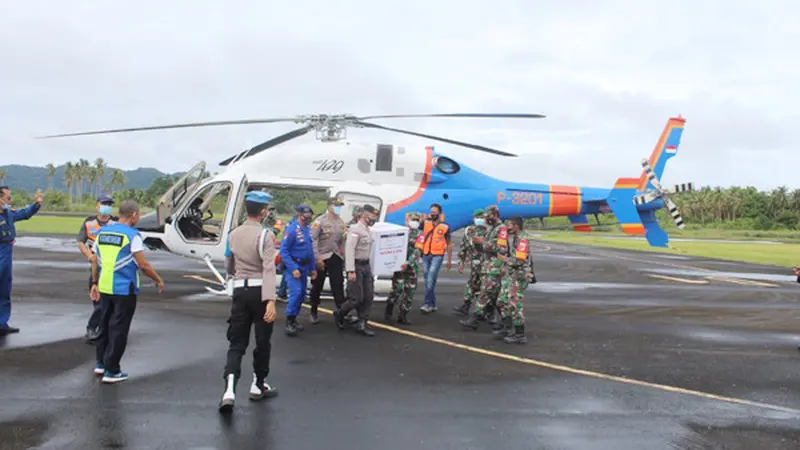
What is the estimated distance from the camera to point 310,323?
859 cm

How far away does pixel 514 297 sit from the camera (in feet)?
25.5

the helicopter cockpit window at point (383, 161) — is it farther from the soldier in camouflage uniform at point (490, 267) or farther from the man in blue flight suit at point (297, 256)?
the man in blue flight suit at point (297, 256)

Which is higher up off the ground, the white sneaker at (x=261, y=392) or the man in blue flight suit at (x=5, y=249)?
the man in blue flight suit at (x=5, y=249)

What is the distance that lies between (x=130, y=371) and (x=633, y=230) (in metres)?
11.9

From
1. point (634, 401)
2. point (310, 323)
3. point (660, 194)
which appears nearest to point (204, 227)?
point (310, 323)

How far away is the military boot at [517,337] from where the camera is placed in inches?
307

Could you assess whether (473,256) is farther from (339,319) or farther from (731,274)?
(731,274)

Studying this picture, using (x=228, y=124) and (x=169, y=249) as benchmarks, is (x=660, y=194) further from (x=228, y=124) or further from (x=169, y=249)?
(x=169, y=249)

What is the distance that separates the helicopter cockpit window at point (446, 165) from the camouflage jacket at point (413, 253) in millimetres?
2779

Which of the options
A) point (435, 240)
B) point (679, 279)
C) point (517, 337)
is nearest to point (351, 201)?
point (435, 240)

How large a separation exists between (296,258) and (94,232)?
256 cm

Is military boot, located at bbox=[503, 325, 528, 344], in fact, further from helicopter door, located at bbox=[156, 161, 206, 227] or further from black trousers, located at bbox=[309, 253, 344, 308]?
helicopter door, located at bbox=[156, 161, 206, 227]

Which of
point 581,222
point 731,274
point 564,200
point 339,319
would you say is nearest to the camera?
point 339,319

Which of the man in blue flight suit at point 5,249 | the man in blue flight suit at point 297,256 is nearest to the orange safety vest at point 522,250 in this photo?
the man in blue flight suit at point 297,256
